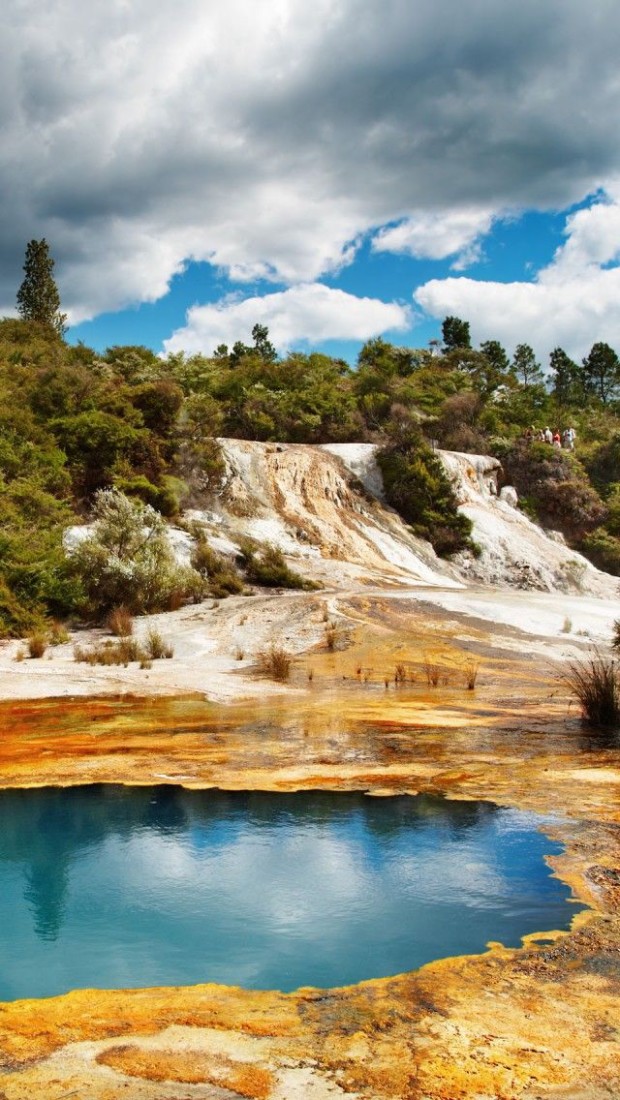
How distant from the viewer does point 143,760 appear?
26.1ft

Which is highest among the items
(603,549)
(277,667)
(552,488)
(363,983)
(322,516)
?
(552,488)

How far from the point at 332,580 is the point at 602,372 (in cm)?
6570

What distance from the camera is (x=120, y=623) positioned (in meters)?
15.6

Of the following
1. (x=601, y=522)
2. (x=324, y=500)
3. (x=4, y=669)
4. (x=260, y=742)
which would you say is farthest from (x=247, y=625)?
(x=601, y=522)

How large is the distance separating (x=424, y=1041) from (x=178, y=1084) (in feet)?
3.13

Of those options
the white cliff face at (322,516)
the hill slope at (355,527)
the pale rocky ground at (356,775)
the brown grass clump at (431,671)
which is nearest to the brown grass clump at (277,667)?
the pale rocky ground at (356,775)

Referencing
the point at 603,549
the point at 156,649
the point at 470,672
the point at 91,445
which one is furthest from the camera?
the point at 603,549

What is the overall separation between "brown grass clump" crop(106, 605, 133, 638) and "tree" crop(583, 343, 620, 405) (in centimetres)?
7089

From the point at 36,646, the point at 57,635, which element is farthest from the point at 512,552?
the point at 36,646

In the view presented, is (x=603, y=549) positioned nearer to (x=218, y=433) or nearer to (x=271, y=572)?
(x=218, y=433)

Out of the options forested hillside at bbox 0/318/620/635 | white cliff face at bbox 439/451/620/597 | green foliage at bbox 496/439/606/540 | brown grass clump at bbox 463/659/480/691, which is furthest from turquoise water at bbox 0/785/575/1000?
green foliage at bbox 496/439/606/540

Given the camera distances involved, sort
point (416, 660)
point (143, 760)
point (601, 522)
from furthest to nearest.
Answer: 1. point (601, 522)
2. point (416, 660)
3. point (143, 760)

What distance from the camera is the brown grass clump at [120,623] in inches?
611

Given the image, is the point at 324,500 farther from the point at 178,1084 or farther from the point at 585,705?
the point at 178,1084
